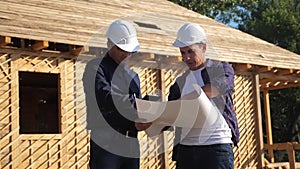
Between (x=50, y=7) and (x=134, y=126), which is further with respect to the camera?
(x=50, y=7)

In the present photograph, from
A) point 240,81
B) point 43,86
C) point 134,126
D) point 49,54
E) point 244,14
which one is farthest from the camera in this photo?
point 244,14

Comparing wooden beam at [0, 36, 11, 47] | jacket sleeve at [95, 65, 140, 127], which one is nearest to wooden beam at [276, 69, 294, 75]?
wooden beam at [0, 36, 11, 47]

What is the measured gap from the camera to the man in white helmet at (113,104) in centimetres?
337

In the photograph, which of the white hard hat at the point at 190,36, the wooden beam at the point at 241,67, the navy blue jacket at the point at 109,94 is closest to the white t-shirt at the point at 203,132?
the white hard hat at the point at 190,36

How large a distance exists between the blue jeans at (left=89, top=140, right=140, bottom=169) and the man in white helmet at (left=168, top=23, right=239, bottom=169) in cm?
35

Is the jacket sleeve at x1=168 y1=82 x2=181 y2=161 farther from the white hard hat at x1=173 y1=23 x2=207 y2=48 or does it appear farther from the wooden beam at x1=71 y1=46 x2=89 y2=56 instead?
the wooden beam at x1=71 y1=46 x2=89 y2=56

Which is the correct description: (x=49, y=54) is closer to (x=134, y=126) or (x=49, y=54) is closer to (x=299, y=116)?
(x=134, y=126)

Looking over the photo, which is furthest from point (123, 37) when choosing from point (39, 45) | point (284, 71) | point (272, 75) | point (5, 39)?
point (272, 75)

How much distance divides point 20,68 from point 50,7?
1738 millimetres

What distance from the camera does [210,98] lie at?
334 centimetres

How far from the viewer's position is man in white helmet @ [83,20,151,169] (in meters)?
3.37

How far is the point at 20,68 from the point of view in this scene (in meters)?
7.99

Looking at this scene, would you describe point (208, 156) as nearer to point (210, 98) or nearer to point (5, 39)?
point (210, 98)

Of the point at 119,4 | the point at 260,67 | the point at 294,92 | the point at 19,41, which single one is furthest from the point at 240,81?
the point at 294,92
